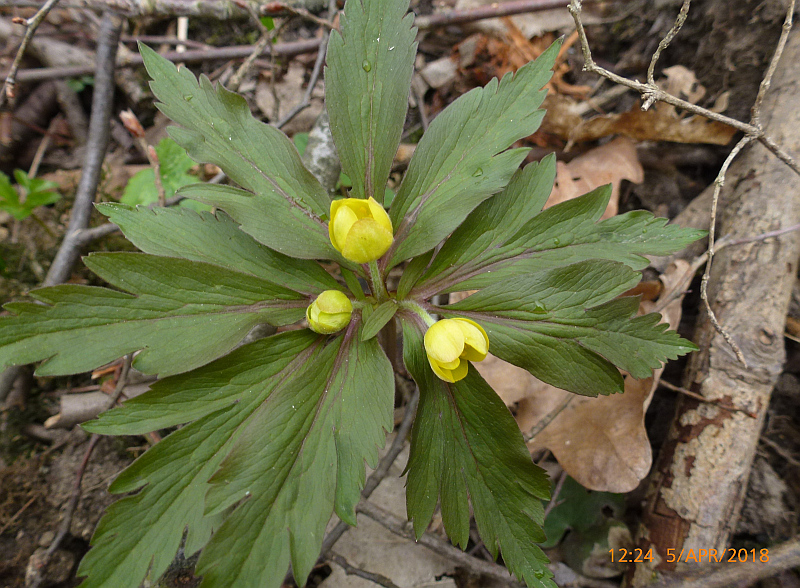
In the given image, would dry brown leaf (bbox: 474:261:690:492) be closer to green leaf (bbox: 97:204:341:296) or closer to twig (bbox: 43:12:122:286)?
green leaf (bbox: 97:204:341:296)

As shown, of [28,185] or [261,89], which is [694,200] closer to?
[261,89]

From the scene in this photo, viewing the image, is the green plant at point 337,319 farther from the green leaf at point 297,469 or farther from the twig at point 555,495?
the twig at point 555,495

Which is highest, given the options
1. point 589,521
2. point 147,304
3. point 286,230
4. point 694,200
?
point 694,200

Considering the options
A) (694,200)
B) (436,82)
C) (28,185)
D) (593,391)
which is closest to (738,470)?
(593,391)

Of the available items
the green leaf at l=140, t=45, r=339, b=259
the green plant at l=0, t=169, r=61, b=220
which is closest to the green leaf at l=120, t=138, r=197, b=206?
the green plant at l=0, t=169, r=61, b=220

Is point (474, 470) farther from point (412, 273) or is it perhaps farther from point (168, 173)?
point (168, 173)
